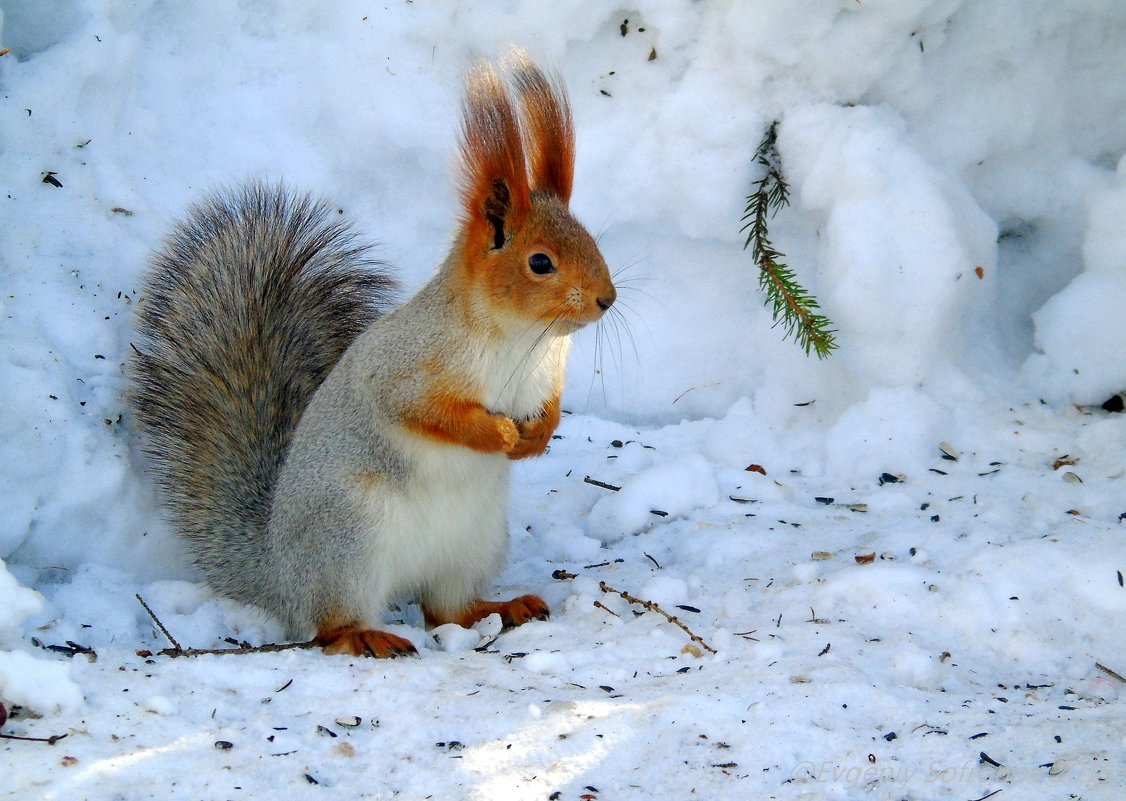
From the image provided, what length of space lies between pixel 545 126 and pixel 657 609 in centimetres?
90

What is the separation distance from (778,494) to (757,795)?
1208 millimetres

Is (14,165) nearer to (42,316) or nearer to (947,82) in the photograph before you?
(42,316)

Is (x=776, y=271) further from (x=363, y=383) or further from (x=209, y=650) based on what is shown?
(x=209, y=650)

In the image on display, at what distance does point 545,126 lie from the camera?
6.63 ft

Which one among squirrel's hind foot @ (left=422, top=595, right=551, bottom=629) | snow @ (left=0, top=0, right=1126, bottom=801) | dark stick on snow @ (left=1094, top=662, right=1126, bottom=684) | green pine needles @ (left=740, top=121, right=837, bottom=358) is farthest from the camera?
green pine needles @ (left=740, top=121, right=837, bottom=358)

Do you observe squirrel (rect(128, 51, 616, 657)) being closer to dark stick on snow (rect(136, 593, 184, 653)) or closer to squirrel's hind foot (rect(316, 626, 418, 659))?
squirrel's hind foot (rect(316, 626, 418, 659))

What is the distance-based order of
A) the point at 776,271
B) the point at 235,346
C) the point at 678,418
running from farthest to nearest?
the point at 678,418, the point at 776,271, the point at 235,346

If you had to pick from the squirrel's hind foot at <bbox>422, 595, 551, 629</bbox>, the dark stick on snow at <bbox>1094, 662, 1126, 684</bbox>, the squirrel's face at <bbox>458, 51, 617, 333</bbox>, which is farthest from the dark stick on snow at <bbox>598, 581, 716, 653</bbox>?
the dark stick on snow at <bbox>1094, 662, 1126, 684</bbox>

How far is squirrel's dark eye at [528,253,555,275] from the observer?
Result: 197cm

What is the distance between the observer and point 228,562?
225cm

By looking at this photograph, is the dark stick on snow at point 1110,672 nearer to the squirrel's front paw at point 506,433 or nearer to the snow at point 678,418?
the snow at point 678,418

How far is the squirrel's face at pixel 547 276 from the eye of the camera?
195 cm

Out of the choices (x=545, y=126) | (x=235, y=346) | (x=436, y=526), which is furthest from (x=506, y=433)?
(x=235, y=346)

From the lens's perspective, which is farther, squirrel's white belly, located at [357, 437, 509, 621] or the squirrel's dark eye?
squirrel's white belly, located at [357, 437, 509, 621]
